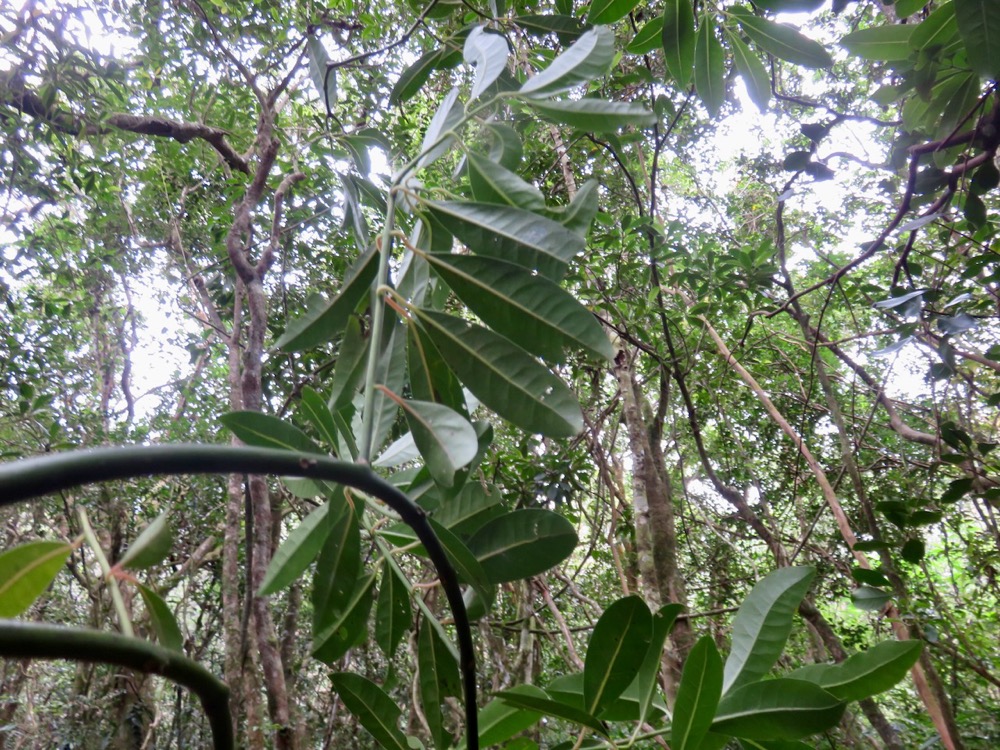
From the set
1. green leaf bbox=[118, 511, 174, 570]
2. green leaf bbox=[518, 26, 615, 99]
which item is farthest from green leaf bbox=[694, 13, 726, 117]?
green leaf bbox=[118, 511, 174, 570]

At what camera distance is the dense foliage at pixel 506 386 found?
45cm

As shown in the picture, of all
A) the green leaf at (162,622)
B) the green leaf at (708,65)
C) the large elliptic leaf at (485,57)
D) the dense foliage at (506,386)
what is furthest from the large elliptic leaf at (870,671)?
the green leaf at (708,65)

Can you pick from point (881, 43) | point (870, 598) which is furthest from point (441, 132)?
point (870, 598)

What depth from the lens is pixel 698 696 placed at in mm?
432

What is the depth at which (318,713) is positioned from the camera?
3146 mm

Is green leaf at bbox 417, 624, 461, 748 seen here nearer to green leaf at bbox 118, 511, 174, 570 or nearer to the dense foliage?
the dense foliage

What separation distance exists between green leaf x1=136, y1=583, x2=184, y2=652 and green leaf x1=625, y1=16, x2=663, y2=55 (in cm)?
83

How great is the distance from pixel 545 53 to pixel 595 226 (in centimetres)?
129

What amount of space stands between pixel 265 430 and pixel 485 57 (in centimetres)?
42

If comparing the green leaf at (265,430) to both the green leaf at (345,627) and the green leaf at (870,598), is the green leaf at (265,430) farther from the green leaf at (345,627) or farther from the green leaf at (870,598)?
the green leaf at (870,598)

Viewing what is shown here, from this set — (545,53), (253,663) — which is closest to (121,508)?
(253,663)

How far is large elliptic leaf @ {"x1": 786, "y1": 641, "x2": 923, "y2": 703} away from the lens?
0.48 m

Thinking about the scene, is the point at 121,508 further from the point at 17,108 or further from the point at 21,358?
→ the point at 17,108

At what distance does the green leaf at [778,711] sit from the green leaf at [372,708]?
10.4 inches
